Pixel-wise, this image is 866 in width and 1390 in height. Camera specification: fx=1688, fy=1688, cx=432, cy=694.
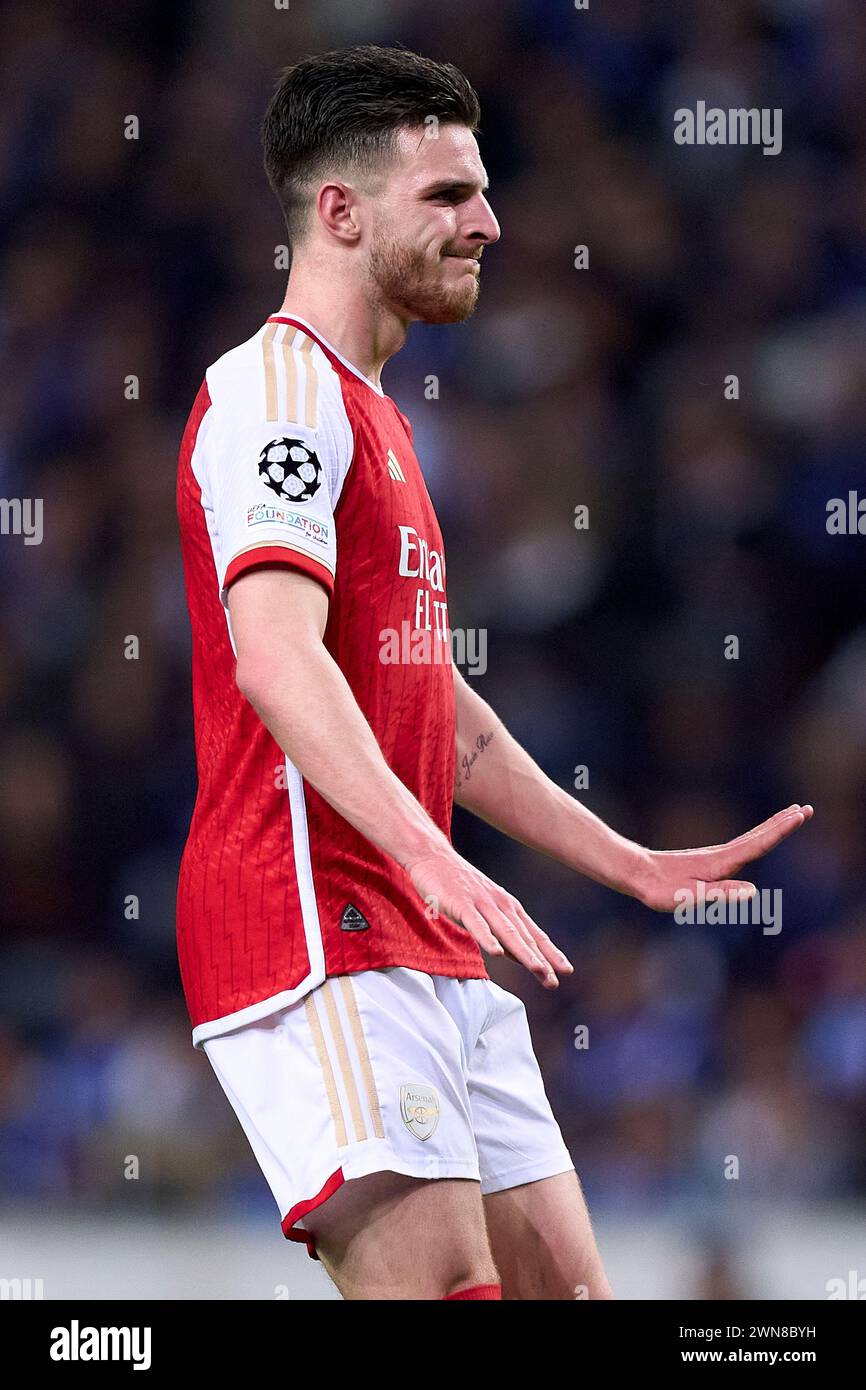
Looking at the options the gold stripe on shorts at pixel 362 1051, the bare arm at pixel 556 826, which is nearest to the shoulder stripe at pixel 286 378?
the bare arm at pixel 556 826

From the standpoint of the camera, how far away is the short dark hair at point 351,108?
7.11 feet

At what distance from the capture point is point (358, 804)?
1732 mm

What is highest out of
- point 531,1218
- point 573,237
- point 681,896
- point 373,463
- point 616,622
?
point 573,237

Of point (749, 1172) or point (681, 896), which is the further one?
point (749, 1172)

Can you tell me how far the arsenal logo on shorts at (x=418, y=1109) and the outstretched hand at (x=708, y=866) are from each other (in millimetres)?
486

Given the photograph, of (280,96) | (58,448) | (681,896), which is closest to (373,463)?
(280,96)

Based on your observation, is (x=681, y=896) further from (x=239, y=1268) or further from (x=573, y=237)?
(x=573, y=237)

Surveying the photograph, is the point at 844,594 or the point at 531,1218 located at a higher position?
the point at 844,594

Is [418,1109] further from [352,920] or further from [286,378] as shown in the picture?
[286,378]

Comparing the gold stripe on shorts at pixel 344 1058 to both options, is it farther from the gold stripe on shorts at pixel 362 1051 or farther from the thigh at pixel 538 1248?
the thigh at pixel 538 1248

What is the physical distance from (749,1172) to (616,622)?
1.48 meters

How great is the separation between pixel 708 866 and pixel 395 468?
2.24 feet

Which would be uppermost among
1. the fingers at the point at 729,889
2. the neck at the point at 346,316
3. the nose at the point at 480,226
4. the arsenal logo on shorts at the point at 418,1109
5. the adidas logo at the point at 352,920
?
the nose at the point at 480,226

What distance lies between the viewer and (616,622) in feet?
15.2
